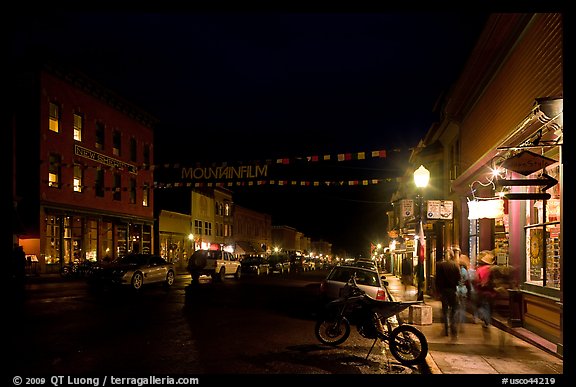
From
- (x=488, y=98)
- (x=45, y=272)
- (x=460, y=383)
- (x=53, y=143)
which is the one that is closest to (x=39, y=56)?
(x=53, y=143)

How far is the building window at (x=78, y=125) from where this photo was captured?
111 feet

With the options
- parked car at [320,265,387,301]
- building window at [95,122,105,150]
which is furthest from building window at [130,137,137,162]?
parked car at [320,265,387,301]

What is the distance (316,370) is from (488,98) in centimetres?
1092

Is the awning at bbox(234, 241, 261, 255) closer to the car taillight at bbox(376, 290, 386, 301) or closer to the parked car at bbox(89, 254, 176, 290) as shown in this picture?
the parked car at bbox(89, 254, 176, 290)

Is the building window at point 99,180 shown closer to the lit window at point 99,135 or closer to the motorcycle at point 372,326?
the lit window at point 99,135

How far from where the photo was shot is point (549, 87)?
10.6 metres

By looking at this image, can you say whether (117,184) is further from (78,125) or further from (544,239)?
(544,239)

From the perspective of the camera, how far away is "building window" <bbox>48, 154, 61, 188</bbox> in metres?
31.1

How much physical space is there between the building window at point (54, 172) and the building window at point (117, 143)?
6.44 meters

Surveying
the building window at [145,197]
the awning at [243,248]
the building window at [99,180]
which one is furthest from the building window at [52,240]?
the awning at [243,248]

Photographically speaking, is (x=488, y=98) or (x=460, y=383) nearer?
(x=460, y=383)

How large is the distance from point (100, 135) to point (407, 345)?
32024 mm

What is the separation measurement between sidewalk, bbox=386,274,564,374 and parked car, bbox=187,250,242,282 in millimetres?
16474
